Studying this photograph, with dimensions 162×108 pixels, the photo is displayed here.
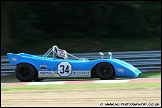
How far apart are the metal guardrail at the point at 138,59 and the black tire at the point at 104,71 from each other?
11.7ft

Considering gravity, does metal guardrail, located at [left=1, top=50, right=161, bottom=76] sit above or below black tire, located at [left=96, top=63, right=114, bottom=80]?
above

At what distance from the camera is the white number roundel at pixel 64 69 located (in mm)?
11611

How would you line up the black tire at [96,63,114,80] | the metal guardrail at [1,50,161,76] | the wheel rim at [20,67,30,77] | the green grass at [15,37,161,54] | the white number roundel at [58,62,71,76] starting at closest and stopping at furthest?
1. the black tire at [96,63,114,80]
2. the white number roundel at [58,62,71,76]
3. the wheel rim at [20,67,30,77]
4. the metal guardrail at [1,50,161,76]
5. the green grass at [15,37,161,54]

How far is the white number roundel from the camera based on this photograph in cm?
1161

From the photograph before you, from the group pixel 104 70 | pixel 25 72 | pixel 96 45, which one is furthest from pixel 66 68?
pixel 96 45

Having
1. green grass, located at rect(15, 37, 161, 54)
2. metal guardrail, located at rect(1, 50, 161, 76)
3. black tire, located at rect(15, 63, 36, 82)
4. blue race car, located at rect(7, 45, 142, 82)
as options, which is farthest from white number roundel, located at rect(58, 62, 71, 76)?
green grass, located at rect(15, 37, 161, 54)

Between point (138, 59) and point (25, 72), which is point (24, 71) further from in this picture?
point (138, 59)

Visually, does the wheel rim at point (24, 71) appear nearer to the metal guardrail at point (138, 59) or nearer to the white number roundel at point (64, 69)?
the white number roundel at point (64, 69)

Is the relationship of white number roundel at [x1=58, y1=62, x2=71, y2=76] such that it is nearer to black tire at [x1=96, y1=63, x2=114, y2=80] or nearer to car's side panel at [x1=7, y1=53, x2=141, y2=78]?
car's side panel at [x1=7, y1=53, x2=141, y2=78]

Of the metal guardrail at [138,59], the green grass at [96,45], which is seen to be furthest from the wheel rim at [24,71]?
the green grass at [96,45]

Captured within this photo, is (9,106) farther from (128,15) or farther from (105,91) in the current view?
(128,15)

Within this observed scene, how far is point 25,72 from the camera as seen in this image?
11914 mm

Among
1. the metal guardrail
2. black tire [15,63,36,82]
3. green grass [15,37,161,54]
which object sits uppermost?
green grass [15,37,161,54]

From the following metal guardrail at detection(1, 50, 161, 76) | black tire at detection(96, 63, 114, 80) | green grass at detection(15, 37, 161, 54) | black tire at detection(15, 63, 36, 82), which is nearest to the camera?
black tire at detection(96, 63, 114, 80)
